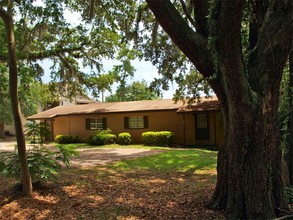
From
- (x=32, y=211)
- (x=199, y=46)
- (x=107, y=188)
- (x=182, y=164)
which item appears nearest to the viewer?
(x=199, y=46)

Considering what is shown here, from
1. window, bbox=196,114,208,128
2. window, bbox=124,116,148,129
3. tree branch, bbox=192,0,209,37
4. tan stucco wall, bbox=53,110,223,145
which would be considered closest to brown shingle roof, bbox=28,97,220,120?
tan stucco wall, bbox=53,110,223,145

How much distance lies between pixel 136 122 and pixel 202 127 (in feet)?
17.0

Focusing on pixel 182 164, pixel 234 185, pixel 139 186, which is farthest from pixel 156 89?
pixel 234 185

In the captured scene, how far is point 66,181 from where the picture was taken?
8.99 meters

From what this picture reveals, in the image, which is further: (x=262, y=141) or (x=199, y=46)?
(x=199, y=46)

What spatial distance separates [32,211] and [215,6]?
5018mm

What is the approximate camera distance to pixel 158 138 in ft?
72.3

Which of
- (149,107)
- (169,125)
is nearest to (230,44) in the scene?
(169,125)

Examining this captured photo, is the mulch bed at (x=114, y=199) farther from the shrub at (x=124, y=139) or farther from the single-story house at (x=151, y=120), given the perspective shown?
the shrub at (x=124, y=139)

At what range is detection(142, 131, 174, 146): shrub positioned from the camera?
71.7 feet

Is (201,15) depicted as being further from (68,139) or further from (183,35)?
(68,139)

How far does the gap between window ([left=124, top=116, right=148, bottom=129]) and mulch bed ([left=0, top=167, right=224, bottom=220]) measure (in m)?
14.5

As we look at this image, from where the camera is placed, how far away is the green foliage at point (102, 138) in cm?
2369

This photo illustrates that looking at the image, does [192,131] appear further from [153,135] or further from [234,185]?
[234,185]
